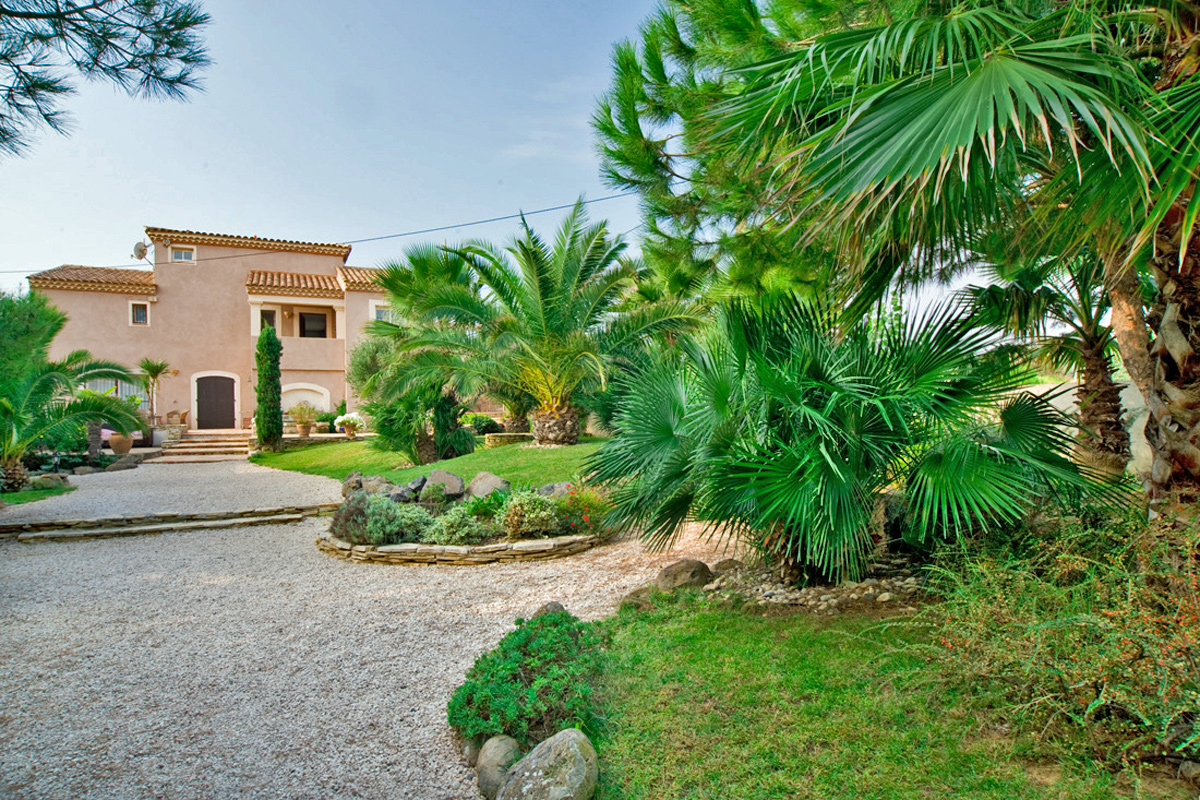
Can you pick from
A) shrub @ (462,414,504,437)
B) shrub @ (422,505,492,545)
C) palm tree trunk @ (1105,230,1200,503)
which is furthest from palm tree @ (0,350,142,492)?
palm tree trunk @ (1105,230,1200,503)

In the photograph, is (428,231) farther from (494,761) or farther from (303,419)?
(494,761)

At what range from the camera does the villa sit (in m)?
23.9

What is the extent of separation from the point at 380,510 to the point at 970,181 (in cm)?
680

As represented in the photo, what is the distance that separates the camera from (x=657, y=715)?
124 inches

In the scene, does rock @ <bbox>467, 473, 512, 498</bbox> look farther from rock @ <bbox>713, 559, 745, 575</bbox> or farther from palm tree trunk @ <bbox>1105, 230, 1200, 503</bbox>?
palm tree trunk @ <bbox>1105, 230, 1200, 503</bbox>

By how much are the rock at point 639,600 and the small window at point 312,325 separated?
2538cm

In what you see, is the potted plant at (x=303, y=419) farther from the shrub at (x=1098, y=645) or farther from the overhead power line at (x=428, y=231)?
the shrub at (x=1098, y=645)

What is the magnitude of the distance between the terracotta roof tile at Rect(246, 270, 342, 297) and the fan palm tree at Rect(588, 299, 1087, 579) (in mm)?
24107

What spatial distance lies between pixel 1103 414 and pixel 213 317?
28397 millimetres

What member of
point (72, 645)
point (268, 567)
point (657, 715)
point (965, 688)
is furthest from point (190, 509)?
point (965, 688)

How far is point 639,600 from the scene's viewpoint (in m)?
5.12

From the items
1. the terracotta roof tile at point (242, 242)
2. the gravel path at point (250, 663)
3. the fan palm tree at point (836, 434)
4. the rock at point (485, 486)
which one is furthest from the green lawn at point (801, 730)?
the terracotta roof tile at point (242, 242)

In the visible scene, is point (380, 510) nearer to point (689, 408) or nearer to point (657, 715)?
point (689, 408)

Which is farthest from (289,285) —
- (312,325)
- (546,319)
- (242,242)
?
(546,319)
